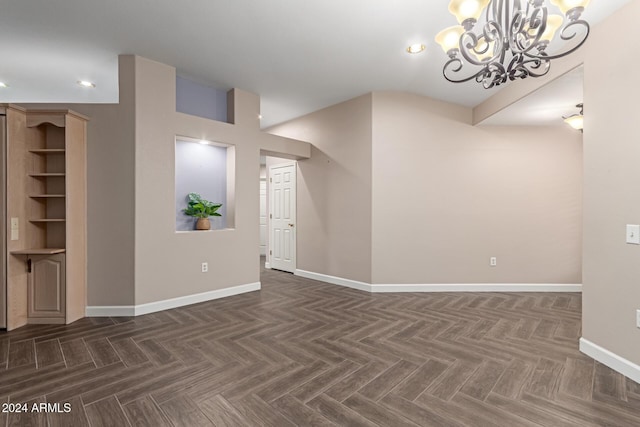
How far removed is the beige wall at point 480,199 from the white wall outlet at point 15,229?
4.39m

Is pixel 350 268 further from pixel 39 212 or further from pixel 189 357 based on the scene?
pixel 39 212

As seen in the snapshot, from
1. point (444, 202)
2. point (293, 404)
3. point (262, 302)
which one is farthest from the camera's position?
point (444, 202)

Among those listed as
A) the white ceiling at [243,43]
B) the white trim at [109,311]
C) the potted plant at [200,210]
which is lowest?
the white trim at [109,311]

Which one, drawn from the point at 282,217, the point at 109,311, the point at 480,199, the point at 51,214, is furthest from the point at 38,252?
the point at 480,199

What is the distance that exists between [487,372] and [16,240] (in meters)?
4.50

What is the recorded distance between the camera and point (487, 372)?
7.45 ft

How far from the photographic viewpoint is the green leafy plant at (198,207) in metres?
4.09

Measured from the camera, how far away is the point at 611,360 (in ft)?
7.65

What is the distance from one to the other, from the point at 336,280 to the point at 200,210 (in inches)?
93.1

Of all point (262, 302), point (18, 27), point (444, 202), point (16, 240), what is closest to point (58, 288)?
point (16, 240)

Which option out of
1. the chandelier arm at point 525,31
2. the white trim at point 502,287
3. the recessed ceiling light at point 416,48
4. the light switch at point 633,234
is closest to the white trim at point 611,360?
the light switch at point 633,234

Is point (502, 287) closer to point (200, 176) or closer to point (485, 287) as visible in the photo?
point (485, 287)

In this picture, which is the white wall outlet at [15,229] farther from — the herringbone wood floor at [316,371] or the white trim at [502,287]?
the white trim at [502,287]

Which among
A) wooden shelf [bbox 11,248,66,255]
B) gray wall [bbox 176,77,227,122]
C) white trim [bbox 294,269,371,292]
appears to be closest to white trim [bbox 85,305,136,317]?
wooden shelf [bbox 11,248,66,255]
